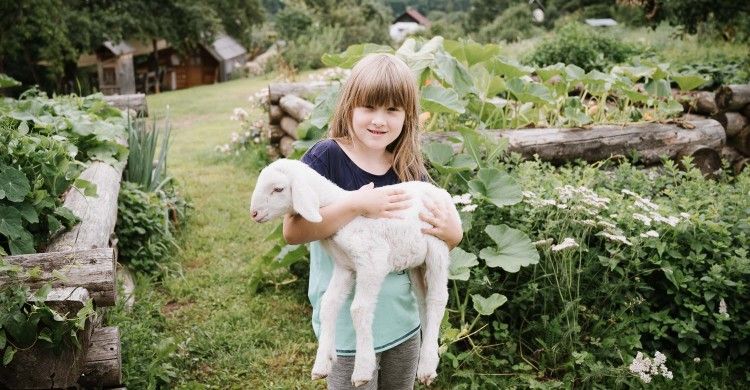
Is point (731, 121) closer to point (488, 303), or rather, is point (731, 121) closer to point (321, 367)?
point (488, 303)

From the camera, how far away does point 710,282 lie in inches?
108

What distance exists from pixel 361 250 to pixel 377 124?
375 millimetres

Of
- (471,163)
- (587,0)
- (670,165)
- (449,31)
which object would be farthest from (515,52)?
(587,0)

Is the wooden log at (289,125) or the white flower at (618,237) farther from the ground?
the white flower at (618,237)

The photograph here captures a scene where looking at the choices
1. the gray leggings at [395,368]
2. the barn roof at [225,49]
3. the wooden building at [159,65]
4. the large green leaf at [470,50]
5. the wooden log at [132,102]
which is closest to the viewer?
the gray leggings at [395,368]

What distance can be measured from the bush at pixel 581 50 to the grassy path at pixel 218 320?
226 inches

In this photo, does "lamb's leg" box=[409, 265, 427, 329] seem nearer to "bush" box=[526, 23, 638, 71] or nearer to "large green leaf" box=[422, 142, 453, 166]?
"large green leaf" box=[422, 142, 453, 166]

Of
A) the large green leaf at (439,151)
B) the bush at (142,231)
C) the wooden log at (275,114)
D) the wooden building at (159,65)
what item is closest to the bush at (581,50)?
the wooden log at (275,114)

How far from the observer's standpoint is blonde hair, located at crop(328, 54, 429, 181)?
1.59m

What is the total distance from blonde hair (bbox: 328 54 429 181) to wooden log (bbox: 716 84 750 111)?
511 cm

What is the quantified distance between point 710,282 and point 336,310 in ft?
7.02

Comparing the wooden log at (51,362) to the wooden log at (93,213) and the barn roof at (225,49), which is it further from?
the barn roof at (225,49)

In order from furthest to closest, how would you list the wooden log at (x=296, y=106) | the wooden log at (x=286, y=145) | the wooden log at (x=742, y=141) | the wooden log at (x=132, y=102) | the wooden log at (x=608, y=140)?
the wooden log at (x=286, y=145) < the wooden log at (x=132, y=102) < the wooden log at (x=742, y=141) < the wooden log at (x=296, y=106) < the wooden log at (x=608, y=140)

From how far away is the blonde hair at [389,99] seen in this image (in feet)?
5.21
